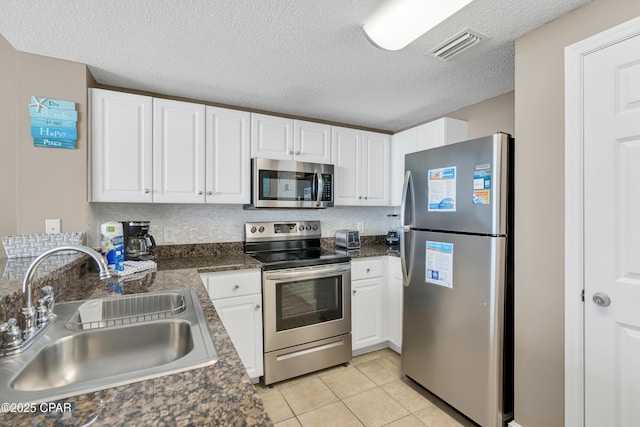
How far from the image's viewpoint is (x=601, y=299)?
1271mm

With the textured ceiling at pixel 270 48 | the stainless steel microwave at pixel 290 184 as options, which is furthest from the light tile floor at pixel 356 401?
the textured ceiling at pixel 270 48

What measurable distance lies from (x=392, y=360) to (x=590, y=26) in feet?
8.25

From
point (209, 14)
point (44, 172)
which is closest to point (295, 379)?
point (44, 172)

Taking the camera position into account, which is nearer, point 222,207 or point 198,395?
point 198,395

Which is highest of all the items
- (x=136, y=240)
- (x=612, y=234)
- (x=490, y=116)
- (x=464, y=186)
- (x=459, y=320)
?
(x=490, y=116)

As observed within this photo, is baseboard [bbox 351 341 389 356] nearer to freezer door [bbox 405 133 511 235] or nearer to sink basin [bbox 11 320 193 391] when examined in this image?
freezer door [bbox 405 133 511 235]

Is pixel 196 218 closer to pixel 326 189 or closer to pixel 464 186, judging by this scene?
pixel 326 189

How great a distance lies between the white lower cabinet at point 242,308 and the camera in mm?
2045

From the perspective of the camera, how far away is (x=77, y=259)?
1.64m

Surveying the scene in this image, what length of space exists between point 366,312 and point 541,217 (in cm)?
158

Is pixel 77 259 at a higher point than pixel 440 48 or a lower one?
lower

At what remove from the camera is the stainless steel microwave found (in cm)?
243

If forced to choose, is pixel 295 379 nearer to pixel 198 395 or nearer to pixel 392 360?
pixel 392 360

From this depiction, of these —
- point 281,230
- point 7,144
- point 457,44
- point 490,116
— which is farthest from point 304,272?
point 7,144
